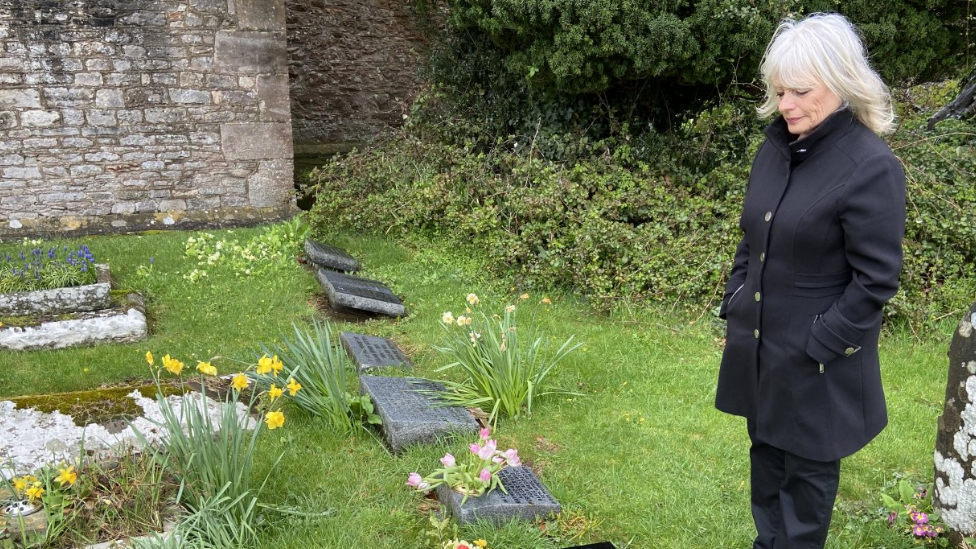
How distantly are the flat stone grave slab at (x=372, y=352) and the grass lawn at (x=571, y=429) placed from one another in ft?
0.54

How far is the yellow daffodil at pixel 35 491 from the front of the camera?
2648 millimetres

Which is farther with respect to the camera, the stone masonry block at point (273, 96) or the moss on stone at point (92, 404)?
the stone masonry block at point (273, 96)

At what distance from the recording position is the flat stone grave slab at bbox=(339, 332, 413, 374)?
4516 millimetres

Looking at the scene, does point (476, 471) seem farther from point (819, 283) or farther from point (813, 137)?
point (813, 137)

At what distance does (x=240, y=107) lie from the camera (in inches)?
342

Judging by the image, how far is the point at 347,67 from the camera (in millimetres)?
13258

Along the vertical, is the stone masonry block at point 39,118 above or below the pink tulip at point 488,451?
above

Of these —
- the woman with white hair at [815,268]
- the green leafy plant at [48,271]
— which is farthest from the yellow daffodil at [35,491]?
the green leafy plant at [48,271]

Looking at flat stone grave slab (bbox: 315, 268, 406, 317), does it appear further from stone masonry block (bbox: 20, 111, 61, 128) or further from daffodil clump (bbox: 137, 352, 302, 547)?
stone masonry block (bbox: 20, 111, 61, 128)

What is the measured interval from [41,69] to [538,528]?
788 centimetres

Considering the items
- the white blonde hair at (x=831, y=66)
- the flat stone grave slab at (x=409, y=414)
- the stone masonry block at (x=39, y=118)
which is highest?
the white blonde hair at (x=831, y=66)

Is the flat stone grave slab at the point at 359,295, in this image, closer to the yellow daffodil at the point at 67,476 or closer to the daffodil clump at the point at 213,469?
the daffodil clump at the point at 213,469

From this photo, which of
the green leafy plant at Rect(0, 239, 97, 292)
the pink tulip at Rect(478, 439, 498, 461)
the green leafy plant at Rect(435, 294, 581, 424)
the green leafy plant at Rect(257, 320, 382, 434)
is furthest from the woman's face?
A: the green leafy plant at Rect(0, 239, 97, 292)

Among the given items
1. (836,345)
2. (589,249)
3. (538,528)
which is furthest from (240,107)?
(836,345)
